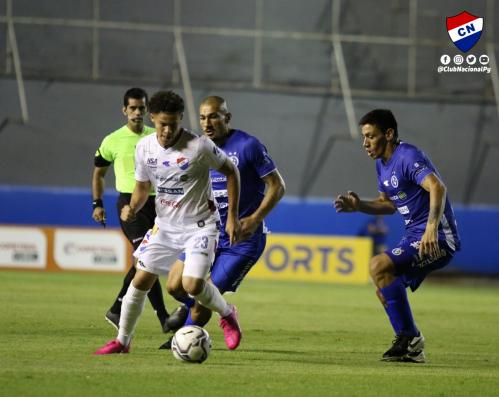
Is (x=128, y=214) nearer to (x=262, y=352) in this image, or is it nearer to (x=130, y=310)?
(x=130, y=310)

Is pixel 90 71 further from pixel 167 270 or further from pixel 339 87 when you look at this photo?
pixel 167 270

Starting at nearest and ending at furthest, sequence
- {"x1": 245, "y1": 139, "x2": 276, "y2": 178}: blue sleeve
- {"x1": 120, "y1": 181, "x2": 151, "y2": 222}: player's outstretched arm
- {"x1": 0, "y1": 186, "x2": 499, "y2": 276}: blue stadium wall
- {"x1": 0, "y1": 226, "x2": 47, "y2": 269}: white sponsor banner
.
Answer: {"x1": 120, "y1": 181, "x2": 151, "y2": 222}: player's outstretched arm < {"x1": 245, "y1": 139, "x2": 276, "y2": 178}: blue sleeve < {"x1": 0, "y1": 226, "x2": 47, "y2": 269}: white sponsor banner < {"x1": 0, "y1": 186, "x2": 499, "y2": 276}: blue stadium wall

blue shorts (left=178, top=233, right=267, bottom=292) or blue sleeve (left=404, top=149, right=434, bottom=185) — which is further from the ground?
blue sleeve (left=404, top=149, right=434, bottom=185)

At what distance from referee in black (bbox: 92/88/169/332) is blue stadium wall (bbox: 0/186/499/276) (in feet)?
37.1

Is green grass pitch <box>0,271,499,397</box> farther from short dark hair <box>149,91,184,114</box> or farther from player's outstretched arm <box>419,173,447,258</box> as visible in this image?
short dark hair <box>149,91,184,114</box>

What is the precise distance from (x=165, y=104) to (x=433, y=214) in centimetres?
234

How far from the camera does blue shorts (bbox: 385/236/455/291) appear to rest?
9039mm

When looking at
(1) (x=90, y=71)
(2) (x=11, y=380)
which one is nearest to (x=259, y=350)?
(2) (x=11, y=380)

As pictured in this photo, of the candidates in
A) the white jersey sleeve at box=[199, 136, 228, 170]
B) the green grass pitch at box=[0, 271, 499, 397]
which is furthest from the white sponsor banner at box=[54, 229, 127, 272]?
the white jersey sleeve at box=[199, 136, 228, 170]

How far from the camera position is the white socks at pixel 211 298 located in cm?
845

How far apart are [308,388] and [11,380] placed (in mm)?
1946

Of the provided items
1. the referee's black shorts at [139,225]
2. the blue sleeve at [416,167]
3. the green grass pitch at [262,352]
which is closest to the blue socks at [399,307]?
the green grass pitch at [262,352]

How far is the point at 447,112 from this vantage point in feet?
85.0

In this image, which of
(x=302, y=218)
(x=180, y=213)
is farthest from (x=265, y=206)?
(x=302, y=218)
